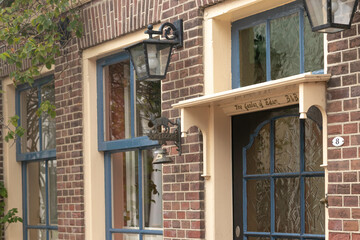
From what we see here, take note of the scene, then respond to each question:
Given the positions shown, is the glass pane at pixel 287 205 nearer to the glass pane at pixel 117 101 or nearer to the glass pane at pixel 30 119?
the glass pane at pixel 117 101

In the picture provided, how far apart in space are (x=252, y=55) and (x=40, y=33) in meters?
2.73

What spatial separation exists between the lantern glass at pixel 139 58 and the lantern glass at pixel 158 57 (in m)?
0.05

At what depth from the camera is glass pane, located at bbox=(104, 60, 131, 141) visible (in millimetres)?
7199

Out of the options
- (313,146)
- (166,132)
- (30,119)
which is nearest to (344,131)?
(313,146)

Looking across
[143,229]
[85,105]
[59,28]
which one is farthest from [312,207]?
[59,28]

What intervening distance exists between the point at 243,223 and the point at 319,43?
1556mm

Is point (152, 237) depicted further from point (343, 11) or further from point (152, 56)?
point (343, 11)

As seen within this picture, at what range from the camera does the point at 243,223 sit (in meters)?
5.85

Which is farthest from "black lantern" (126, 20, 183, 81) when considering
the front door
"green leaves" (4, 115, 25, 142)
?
"green leaves" (4, 115, 25, 142)

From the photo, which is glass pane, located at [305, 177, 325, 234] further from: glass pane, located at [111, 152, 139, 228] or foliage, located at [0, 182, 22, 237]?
foliage, located at [0, 182, 22, 237]

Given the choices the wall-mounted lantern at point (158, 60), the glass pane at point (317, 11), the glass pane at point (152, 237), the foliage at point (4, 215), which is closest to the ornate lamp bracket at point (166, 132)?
the wall-mounted lantern at point (158, 60)

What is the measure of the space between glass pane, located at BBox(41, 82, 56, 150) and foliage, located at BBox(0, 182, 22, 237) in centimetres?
86

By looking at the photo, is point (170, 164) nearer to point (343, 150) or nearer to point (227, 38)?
point (227, 38)

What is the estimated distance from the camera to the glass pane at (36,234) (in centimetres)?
872
